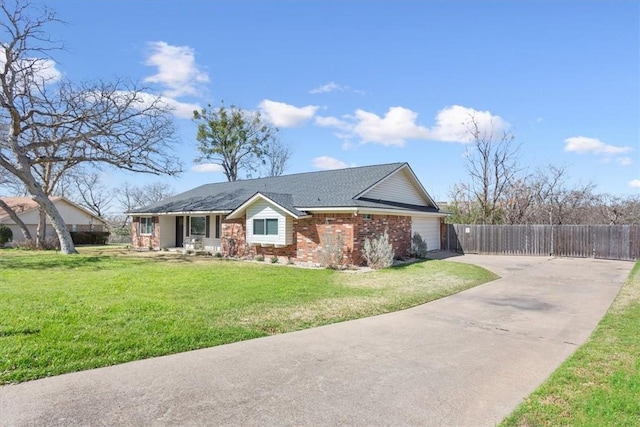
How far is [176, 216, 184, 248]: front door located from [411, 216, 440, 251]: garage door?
14387 millimetres

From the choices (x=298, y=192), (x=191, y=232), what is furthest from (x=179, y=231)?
(x=298, y=192)

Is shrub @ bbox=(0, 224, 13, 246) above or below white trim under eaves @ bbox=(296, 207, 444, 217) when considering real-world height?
below

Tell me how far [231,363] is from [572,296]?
28.6ft

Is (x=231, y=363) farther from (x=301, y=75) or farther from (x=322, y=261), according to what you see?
(x=301, y=75)

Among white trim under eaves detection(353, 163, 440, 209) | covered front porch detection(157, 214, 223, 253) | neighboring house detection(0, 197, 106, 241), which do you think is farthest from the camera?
neighboring house detection(0, 197, 106, 241)

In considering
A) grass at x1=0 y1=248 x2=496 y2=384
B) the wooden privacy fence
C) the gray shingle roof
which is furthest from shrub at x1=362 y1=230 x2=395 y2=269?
the wooden privacy fence

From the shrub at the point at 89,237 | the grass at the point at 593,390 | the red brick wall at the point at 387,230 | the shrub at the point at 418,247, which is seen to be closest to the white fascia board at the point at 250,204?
the red brick wall at the point at 387,230

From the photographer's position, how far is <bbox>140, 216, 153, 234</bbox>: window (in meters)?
24.1

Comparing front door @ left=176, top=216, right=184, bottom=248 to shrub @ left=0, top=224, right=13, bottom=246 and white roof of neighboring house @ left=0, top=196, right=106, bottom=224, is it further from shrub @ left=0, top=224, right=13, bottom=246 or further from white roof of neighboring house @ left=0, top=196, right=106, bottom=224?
white roof of neighboring house @ left=0, top=196, right=106, bottom=224

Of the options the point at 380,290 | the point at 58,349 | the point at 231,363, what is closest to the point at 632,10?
the point at 380,290

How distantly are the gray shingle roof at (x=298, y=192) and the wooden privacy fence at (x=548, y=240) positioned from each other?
2503 mm

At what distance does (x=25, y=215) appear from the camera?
99.3ft

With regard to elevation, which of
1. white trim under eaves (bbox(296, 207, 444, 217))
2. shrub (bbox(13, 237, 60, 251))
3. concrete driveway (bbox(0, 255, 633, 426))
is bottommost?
concrete driveway (bbox(0, 255, 633, 426))

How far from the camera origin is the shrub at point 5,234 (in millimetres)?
26200
